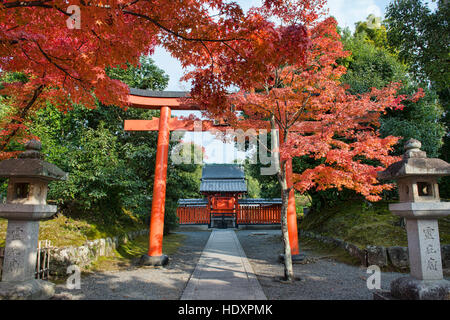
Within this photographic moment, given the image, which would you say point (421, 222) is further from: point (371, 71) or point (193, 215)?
point (193, 215)

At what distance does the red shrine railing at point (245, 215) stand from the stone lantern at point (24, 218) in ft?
47.8

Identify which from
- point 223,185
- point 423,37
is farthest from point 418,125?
point 223,185

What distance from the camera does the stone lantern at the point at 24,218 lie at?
3.87 meters

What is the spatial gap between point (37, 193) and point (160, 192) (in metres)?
3.41

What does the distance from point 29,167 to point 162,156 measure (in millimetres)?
3685

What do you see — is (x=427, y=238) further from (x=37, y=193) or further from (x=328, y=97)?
(x=37, y=193)

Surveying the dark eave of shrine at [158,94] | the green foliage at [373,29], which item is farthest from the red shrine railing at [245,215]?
the green foliage at [373,29]

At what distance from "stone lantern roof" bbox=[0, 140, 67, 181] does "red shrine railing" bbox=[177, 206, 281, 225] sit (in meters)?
14.8

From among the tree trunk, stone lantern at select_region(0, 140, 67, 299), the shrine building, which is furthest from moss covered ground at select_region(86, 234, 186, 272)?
the shrine building

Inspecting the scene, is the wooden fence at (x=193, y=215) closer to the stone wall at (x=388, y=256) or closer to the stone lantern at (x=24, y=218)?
the stone wall at (x=388, y=256)

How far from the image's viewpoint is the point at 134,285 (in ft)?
16.8

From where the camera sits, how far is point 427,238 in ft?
12.4

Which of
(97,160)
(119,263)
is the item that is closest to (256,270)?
(119,263)

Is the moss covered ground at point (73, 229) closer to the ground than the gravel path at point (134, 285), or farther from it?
farther from it
